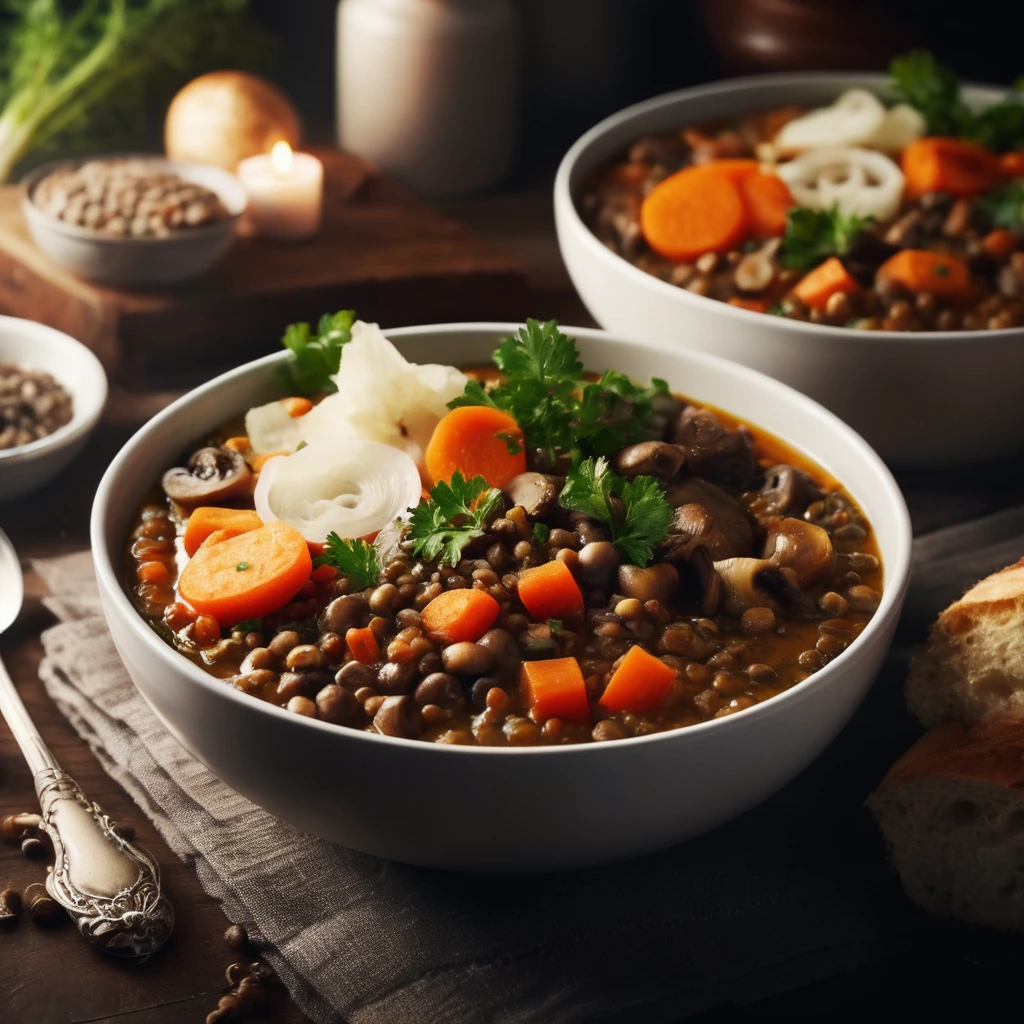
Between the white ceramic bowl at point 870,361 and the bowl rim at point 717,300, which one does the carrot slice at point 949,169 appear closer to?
the bowl rim at point 717,300

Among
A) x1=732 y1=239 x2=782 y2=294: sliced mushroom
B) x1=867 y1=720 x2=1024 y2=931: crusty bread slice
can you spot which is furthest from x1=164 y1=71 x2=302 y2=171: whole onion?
x1=867 y1=720 x2=1024 y2=931: crusty bread slice

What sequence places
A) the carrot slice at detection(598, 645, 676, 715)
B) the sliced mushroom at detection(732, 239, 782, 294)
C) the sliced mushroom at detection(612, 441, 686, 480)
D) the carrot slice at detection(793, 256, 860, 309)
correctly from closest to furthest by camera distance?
the carrot slice at detection(598, 645, 676, 715) < the sliced mushroom at detection(612, 441, 686, 480) < the carrot slice at detection(793, 256, 860, 309) < the sliced mushroom at detection(732, 239, 782, 294)

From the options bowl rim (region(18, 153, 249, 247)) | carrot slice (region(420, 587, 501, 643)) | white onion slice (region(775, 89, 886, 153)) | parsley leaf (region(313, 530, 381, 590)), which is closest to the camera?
carrot slice (region(420, 587, 501, 643))

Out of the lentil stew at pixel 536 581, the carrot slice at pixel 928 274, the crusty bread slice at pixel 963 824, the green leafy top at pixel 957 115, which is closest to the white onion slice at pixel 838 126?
the green leafy top at pixel 957 115

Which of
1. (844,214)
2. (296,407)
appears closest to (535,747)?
(296,407)

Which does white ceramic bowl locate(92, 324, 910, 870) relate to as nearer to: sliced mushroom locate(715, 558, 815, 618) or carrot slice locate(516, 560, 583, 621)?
sliced mushroom locate(715, 558, 815, 618)

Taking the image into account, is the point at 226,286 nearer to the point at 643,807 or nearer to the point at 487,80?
the point at 487,80

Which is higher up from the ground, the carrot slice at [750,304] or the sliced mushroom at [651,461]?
the sliced mushroom at [651,461]
